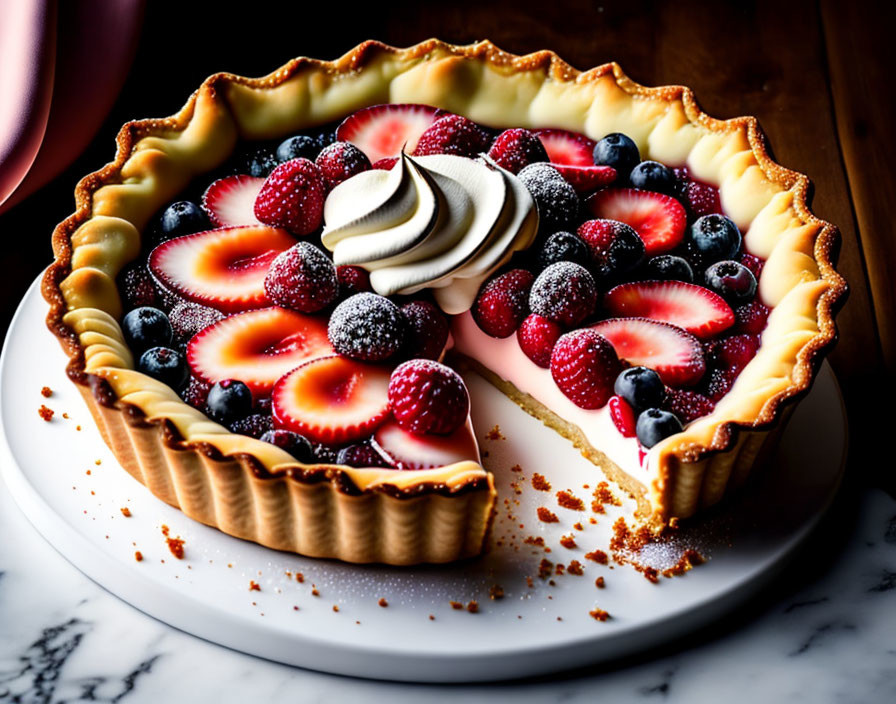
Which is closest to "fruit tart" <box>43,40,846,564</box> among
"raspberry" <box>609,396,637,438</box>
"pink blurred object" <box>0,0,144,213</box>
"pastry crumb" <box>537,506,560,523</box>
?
"raspberry" <box>609,396,637,438</box>

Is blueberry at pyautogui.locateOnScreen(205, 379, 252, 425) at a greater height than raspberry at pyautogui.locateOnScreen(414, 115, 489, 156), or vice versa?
raspberry at pyautogui.locateOnScreen(414, 115, 489, 156)

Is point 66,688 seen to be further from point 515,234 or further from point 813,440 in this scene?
point 813,440

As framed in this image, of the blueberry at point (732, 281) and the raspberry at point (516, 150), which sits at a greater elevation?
the raspberry at point (516, 150)

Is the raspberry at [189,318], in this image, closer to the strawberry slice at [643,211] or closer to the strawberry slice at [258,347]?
the strawberry slice at [258,347]

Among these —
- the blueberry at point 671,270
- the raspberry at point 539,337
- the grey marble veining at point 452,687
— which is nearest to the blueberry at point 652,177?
the blueberry at point 671,270

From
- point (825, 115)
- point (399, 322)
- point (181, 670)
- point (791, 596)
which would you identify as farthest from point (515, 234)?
point (825, 115)

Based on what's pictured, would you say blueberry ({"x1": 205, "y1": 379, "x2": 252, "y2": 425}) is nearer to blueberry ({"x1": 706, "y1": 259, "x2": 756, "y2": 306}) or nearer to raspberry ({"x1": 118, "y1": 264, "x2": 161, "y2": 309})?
raspberry ({"x1": 118, "y1": 264, "x2": 161, "y2": 309})
